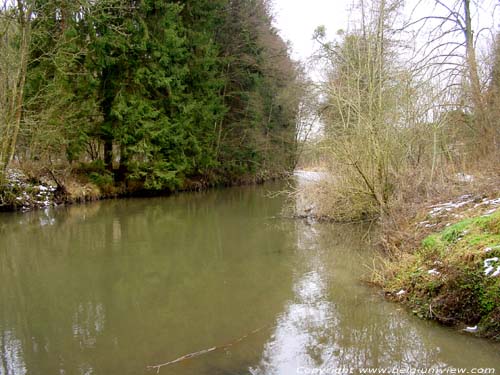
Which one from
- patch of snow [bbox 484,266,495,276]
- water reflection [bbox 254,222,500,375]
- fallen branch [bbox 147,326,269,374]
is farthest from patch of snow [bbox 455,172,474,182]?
fallen branch [bbox 147,326,269,374]

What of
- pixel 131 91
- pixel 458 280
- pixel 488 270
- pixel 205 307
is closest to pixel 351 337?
pixel 458 280

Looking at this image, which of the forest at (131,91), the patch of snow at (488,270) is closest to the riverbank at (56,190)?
the forest at (131,91)

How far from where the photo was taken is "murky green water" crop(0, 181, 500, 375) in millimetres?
4629

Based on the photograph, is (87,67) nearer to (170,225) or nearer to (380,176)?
(170,225)

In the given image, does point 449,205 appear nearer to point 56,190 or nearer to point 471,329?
point 471,329

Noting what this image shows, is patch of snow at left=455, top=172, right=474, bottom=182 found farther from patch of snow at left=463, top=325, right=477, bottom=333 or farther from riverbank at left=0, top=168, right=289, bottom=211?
riverbank at left=0, top=168, right=289, bottom=211

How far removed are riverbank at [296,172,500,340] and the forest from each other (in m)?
11.6

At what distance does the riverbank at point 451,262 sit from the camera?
4.89 metres

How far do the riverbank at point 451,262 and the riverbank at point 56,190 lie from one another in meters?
12.7

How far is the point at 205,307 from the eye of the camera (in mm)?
6230

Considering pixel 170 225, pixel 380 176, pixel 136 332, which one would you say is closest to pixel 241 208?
pixel 170 225

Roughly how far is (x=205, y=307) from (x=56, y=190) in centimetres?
1324

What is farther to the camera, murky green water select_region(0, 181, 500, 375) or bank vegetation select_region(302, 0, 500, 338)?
bank vegetation select_region(302, 0, 500, 338)

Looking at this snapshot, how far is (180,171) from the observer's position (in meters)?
20.7
